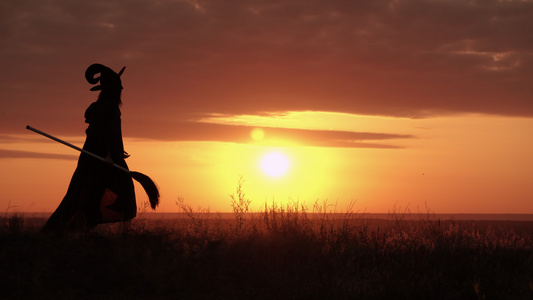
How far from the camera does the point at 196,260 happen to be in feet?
32.2

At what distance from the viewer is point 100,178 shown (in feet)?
33.3

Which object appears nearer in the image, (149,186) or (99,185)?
(99,185)

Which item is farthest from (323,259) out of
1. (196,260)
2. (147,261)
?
(147,261)

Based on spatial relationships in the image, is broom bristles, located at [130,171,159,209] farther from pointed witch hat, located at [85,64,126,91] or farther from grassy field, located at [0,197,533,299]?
pointed witch hat, located at [85,64,126,91]

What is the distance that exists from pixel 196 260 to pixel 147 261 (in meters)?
0.85

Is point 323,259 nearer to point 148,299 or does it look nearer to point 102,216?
point 148,299

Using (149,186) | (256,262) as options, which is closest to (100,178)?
(149,186)

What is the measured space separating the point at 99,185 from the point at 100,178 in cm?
13

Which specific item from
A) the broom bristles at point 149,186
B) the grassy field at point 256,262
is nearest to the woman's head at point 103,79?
the broom bristles at point 149,186

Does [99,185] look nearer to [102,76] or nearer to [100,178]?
[100,178]

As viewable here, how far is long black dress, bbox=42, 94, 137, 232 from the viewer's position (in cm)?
992

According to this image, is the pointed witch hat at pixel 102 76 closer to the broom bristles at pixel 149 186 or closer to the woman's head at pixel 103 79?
the woman's head at pixel 103 79

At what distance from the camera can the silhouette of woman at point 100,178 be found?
32.6ft

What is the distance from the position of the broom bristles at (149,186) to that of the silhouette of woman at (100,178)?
0.22 meters
